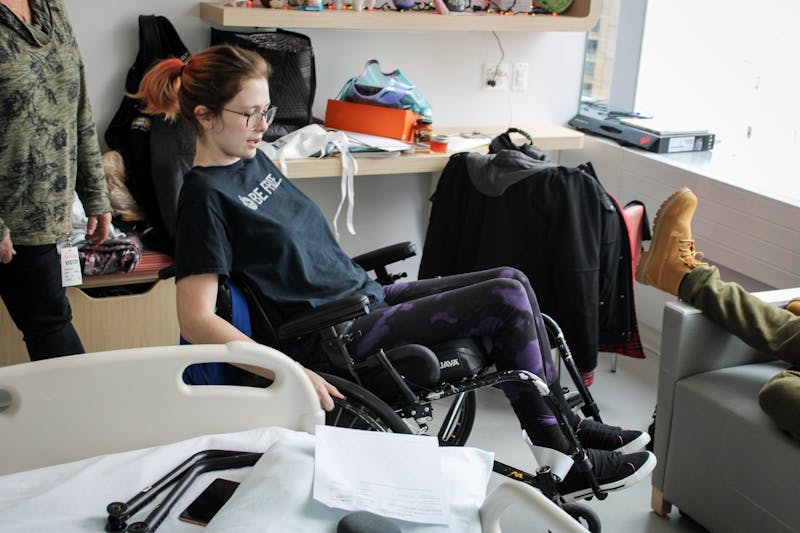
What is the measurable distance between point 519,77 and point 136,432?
2.65 m

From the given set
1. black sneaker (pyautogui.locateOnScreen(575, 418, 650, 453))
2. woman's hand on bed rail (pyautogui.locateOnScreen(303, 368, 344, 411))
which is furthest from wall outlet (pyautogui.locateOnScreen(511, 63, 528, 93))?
woman's hand on bed rail (pyautogui.locateOnScreen(303, 368, 344, 411))

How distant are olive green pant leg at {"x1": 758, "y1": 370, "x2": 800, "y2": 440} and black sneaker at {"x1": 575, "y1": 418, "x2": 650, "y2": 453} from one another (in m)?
0.29

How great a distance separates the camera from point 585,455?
1.90 metres

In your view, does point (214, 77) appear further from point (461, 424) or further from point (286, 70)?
point (286, 70)

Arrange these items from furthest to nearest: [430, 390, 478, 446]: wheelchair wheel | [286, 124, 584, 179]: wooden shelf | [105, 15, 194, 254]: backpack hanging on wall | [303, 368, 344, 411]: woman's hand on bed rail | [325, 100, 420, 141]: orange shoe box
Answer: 1. [325, 100, 420, 141]: orange shoe box
2. [286, 124, 584, 179]: wooden shelf
3. [105, 15, 194, 254]: backpack hanging on wall
4. [430, 390, 478, 446]: wheelchair wheel
5. [303, 368, 344, 411]: woman's hand on bed rail

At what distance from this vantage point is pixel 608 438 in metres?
2.06

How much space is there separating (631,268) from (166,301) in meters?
1.47

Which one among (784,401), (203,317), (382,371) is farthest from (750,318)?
(203,317)

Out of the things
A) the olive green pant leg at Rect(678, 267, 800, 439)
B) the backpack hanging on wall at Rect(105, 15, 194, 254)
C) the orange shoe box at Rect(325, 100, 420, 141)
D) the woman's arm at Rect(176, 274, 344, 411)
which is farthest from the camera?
the orange shoe box at Rect(325, 100, 420, 141)

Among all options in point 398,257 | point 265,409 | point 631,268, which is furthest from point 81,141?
point 631,268

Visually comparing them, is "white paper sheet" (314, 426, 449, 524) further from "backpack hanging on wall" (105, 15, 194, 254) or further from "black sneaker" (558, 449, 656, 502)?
"backpack hanging on wall" (105, 15, 194, 254)

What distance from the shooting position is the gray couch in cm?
188

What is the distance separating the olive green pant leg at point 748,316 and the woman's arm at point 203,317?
3.20 ft

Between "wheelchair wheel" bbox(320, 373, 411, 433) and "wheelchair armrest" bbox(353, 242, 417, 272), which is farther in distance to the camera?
"wheelchair armrest" bbox(353, 242, 417, 272)
